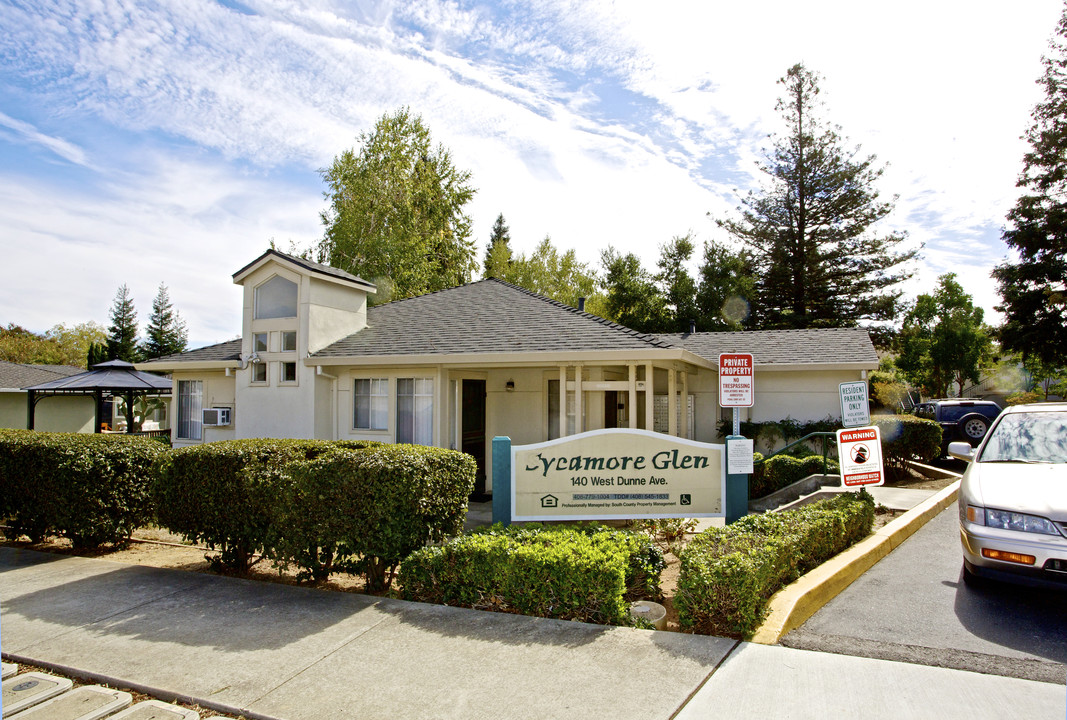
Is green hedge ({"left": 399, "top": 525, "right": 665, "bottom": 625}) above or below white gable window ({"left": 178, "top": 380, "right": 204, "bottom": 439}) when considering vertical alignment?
below

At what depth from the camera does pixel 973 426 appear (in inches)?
672

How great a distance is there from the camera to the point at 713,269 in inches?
1244

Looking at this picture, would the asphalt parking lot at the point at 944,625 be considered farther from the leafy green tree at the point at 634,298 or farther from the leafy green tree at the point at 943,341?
the leafy green tree at the point at 943,341

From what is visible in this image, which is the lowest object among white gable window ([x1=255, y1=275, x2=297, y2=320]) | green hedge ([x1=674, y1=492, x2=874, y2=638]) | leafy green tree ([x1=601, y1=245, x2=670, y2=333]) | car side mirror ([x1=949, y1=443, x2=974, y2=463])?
green hedge ([x1=674, y1=492, x2=874, y2=638])

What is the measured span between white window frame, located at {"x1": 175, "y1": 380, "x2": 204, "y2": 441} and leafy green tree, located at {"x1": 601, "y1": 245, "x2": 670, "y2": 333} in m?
21.4

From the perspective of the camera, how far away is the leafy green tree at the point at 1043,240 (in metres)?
27.3

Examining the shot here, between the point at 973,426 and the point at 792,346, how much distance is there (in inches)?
227

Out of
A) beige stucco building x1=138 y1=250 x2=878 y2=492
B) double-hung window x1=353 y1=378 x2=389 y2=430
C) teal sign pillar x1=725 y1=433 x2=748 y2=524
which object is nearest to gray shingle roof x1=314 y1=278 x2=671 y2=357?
beige stucco building x1=138 y1=250 x2=878 y2=492

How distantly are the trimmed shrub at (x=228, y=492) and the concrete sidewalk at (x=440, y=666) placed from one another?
84 centimetres

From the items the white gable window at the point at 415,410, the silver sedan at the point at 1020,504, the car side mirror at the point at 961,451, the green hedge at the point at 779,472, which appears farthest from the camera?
the green hedge at the point at 779,472

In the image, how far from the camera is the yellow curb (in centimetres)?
472

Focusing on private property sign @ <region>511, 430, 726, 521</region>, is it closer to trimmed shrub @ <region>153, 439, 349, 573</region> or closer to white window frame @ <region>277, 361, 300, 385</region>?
trimmed shrub @ <region>153, 439, 349, 573</region>

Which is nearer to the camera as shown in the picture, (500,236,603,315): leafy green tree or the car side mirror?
the car side mirror

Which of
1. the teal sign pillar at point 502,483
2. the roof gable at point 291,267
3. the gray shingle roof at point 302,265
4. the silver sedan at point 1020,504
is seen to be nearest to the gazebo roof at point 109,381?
the roof gable at point 291,267
